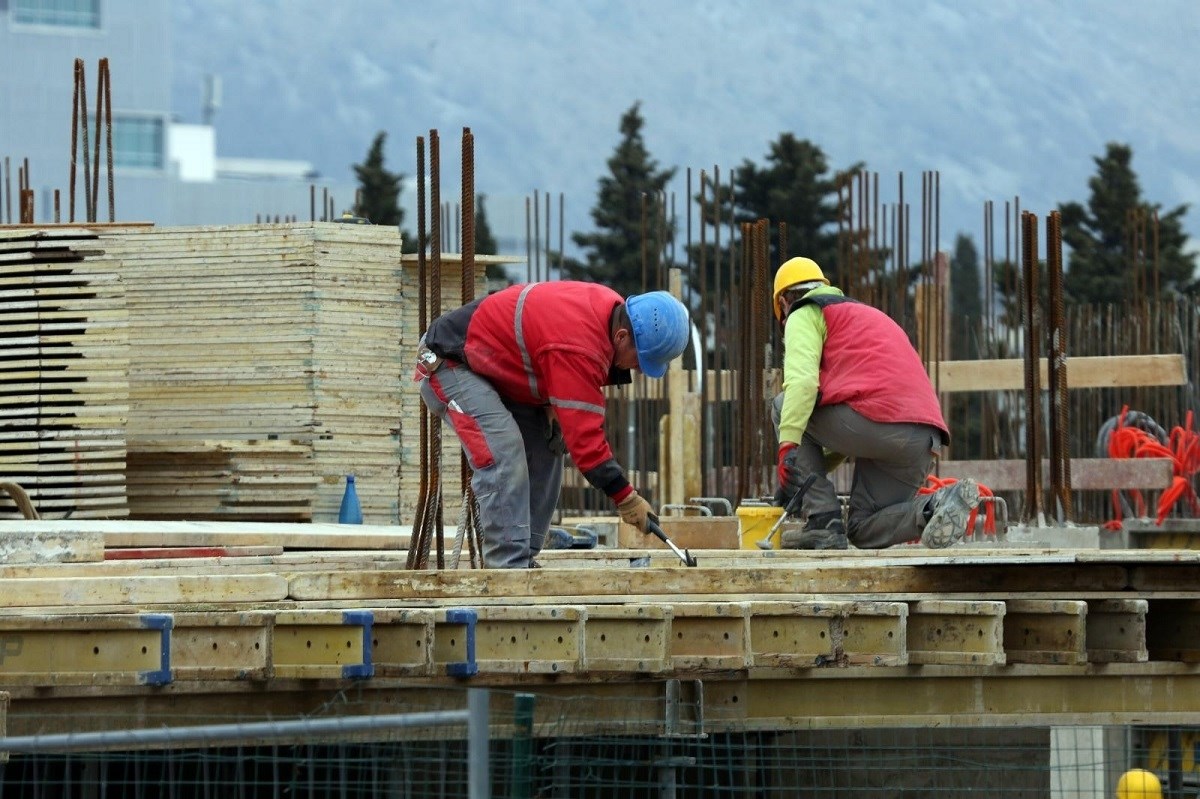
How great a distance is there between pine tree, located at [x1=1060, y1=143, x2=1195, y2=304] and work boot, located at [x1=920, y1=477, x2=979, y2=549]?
98.9 feet

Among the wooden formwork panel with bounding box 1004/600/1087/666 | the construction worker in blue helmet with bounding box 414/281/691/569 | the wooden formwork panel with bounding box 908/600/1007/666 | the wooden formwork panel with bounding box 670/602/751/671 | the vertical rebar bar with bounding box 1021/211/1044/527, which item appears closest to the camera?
the wooden formwork panel with bounding box 670/602/751/671

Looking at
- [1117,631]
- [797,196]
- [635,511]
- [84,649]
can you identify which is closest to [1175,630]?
[1117,631]

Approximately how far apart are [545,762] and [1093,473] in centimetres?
838

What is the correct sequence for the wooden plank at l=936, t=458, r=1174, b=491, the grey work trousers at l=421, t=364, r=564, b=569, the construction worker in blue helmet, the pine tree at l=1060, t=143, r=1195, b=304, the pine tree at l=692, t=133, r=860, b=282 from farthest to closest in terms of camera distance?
the pine tree at l=1060, t=143, r=1195, b=304 → the pine tree at l=692, t=133, r=860, b=282 → the wooden plank at l=936, t=458, r=1174, b=491 → the grey work trousers at l=421, t=364, r=564, b=569 → the construction worker in blue helmet

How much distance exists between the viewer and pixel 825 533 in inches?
404

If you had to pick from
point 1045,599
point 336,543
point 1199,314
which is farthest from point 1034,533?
point 1199,314

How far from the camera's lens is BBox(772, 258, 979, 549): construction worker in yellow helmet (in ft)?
32.7

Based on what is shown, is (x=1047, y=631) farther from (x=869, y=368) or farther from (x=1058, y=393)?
(x=1058, y=393)

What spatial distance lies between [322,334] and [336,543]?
3.75 meters

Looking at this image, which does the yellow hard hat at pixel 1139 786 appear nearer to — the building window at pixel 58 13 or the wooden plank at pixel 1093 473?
the wooden plank at pixel 1093 473

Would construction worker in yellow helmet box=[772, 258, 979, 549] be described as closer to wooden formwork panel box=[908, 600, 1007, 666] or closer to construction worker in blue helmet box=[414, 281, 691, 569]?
construction worker in blue helmet box=[414, 281, 691, 569]

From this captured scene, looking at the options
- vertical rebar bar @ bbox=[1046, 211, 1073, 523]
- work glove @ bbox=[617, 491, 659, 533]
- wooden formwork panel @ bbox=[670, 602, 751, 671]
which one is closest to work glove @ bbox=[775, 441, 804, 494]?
work glove @ bbox=[617, 491, 659, 533]

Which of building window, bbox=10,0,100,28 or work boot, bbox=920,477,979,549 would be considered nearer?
work boot, bbox=920,477,979,549

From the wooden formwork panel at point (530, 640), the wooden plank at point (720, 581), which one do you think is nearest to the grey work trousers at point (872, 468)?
the wooden plank at point (720, 581)
